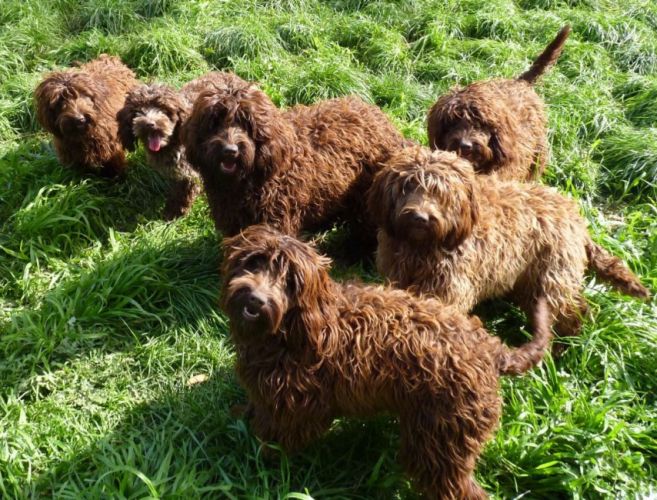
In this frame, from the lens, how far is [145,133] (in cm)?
495

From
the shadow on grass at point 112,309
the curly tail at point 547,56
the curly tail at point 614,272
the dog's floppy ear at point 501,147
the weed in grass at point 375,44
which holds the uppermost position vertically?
the curly tail at point 547,56

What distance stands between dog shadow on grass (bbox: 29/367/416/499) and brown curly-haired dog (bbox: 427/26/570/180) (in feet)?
6.49

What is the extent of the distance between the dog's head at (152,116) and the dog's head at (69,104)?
29 cm

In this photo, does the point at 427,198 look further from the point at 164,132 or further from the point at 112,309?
the point at 164,132

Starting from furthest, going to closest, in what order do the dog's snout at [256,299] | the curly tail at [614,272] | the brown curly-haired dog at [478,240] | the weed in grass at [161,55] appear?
1. the weed in grass at [161,55]
2. the curly tail at [614,272]
3. the brown curly-haired dog at [478,240]
4. the dog's snout at [256,299]

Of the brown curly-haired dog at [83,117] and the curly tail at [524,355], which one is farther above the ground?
the curly tail at [524,355]

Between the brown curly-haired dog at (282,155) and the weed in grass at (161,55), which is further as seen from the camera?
the weed in grass at (161,55)

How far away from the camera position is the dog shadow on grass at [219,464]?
10.1ft

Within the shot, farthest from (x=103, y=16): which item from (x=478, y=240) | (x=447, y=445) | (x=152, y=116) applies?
(x=447, y=445)

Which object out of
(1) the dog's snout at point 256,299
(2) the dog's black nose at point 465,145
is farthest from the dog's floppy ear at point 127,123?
(1) the dog's snout at point 256,299

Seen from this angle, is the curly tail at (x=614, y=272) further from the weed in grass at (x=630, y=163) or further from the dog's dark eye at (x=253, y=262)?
the dog's dark eye at (x=253, y=262)

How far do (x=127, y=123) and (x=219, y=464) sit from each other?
3033mm

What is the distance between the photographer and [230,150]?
383cm

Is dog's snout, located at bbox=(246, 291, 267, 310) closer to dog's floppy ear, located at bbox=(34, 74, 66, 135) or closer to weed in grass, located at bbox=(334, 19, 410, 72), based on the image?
dog's floppy ear, located at bbox=(34, 74, 66, 135)
